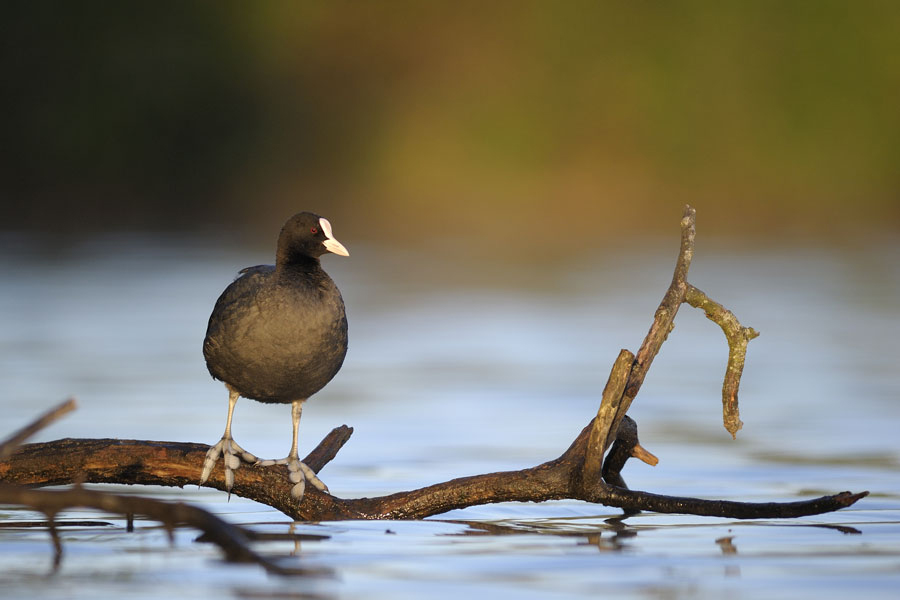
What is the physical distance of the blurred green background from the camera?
34.8 metres

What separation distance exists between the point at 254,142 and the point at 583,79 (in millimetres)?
8086

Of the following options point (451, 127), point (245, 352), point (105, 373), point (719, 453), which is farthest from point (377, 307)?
point (451, 127)

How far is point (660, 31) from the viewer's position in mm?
37062

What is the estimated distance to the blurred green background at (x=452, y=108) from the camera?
34812mm

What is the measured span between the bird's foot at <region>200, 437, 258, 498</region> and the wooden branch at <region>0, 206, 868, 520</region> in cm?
4

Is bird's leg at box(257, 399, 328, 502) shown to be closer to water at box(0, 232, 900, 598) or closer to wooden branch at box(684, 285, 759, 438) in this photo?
water at box(0, 232, 900, 598)

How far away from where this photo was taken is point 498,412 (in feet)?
32.4

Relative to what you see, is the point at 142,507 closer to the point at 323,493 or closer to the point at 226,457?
the point at 226,457

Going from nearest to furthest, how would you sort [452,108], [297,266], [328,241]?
[297,266]
[328,241]
[452,108]

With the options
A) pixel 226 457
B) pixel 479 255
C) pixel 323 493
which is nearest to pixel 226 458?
pixel 226 457

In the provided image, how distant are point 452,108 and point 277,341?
3012 centimetres

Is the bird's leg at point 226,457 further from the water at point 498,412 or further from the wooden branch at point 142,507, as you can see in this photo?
the wooden branch at point 142,507

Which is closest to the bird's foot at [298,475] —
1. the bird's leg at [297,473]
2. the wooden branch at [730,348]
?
the bird's leg at [297,473]

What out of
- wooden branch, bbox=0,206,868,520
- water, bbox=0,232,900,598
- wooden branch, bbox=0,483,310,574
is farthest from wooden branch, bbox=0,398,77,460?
wooden branch, bbox=0,206,868,520
